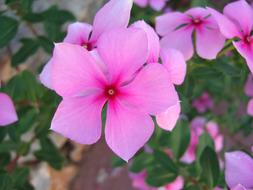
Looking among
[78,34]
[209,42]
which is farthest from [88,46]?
[209,42]

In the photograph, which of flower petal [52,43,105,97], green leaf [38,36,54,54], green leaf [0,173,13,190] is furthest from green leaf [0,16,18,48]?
flower petal [52,43,105,97]

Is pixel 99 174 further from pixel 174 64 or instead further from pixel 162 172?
pixel 174 64

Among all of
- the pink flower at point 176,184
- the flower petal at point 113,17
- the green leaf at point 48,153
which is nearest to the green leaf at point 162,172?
the pink flower at point 176,184

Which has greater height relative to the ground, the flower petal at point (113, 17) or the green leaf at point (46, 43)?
the flower petal at point (113, 17)

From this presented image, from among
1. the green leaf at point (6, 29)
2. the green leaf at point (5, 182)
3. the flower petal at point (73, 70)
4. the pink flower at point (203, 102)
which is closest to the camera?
the flower petal at point (73, 70)

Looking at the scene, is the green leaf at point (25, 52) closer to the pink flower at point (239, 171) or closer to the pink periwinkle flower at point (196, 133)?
the pink periwinkle flower at point (196, 133)

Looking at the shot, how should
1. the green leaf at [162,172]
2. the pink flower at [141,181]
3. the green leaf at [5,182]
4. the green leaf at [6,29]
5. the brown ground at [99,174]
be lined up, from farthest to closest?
1. the brown ground at [99,174]
2. the pink flower at [141,181]
3. the green leaf at [162,172]
4. the green leaf at [6,29]
5. the green leaf at [5,182]

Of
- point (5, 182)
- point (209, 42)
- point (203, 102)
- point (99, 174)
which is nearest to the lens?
point (209, 42)
